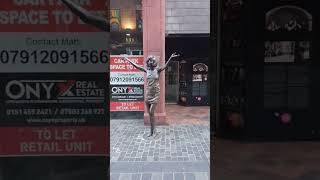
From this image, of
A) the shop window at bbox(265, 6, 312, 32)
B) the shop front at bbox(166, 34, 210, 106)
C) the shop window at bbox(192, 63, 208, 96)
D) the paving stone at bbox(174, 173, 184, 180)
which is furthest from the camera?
the shop window at bbox(192, 63, 208, 96)

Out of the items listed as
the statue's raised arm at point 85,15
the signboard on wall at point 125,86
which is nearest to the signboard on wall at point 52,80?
the statue's raised arm at point 85,15

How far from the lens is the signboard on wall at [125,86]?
1252 centimetres

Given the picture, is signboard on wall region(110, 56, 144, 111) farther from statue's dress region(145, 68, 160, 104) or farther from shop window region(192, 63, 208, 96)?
shop window region(192, 63, 208, 96)

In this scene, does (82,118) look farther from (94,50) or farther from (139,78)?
(139,78)

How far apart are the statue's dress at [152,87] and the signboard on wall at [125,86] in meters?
2.35

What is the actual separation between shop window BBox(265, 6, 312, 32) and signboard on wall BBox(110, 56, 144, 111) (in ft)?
17.5

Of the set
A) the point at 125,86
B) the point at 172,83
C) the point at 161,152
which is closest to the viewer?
the point at 161,152

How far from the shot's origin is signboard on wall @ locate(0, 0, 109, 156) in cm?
318

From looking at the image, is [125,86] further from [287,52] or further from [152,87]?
[287,52]

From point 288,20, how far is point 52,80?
5.25 meters

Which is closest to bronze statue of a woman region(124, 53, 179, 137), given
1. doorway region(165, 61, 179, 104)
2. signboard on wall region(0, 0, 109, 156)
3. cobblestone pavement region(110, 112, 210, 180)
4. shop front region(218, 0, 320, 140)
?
cobblestone pavement region(110, 112, 210, 180)

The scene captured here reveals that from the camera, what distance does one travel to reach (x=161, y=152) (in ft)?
27.2

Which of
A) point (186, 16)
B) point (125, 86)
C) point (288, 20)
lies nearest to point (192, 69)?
point (186, 16)

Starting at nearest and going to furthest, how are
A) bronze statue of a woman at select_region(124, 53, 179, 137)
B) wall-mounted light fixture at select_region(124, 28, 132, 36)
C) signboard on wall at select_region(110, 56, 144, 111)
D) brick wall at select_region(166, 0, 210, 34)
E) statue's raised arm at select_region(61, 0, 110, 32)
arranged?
statue's raised arm at select_region(61, 0, 110, 32) < bronze statue of a woman at select_region(124, 53, 179, 137) < signboard on wall at select_region(110, 56, 144, 111) < wall-mounted light fixture at select_region(124, 28, 132, 36) < brick wall at select_region(166, 0, 210, 34)
